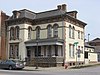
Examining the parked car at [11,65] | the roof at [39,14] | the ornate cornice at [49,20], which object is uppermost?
the roof at [39,14]

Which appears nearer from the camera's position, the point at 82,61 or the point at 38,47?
the point at 38,47

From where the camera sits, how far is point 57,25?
44.9 m

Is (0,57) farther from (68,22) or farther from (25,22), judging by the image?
(68,22)

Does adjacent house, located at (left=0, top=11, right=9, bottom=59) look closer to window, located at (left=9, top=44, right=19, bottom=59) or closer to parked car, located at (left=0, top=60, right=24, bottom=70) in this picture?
window, located at (left=9, top=44, right=19, bottom=59)

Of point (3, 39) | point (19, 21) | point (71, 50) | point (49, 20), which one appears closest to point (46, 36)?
point (49, 20)

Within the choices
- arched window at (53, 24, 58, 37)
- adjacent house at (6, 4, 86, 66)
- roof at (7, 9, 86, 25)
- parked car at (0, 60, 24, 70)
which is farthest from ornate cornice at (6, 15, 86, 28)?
parked car at (0, 60, 24, 70)

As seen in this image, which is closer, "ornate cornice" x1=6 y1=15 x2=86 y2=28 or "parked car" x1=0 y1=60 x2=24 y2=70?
"parked car" x1=0 y1=60 x2=24 y2=70

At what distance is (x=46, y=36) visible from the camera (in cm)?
4638

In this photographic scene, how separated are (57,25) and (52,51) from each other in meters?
4.54

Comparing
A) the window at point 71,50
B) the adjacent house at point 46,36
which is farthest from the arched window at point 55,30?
the window at point 71,50

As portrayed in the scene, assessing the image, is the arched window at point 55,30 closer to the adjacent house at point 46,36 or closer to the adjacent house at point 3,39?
the adjacent house at point 46,36

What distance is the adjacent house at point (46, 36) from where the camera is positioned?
4388 centimetres

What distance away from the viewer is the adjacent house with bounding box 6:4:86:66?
4388 centimetres

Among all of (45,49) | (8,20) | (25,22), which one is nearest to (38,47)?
(45,49)
